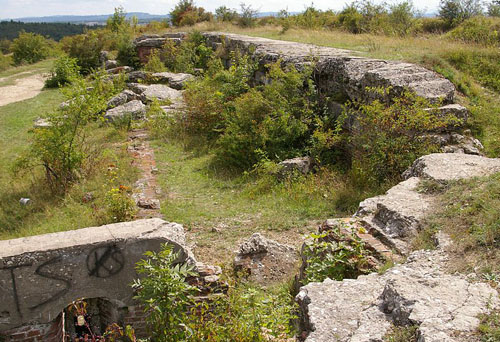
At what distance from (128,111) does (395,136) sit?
8069mm

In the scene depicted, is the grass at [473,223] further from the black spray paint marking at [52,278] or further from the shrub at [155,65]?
the shrub at [155,65]

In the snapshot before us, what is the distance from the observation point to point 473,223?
397 cm

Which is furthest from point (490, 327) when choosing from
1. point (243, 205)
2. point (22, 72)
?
point (22, 72)

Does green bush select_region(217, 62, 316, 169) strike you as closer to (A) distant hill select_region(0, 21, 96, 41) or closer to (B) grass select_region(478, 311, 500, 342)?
(B) grass select_region(478, 311, 500, 342)

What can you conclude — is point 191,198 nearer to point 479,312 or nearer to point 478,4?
point 479,312

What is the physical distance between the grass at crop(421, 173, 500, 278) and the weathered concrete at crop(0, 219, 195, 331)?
2448mm

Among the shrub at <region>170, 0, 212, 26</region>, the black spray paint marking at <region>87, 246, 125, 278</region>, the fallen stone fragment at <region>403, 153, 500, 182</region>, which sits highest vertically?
the shrub at <region>170, 0, 212, 26</region>

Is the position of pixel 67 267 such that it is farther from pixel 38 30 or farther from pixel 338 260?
pixel 38 30

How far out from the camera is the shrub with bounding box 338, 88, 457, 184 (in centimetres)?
634

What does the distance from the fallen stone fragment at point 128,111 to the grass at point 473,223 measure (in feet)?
30.4

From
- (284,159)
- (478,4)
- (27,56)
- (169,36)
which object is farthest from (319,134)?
(27,56)

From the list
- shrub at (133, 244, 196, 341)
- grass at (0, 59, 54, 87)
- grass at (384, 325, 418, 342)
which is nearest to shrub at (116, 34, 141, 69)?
grass at (0, 59, 54, 87)

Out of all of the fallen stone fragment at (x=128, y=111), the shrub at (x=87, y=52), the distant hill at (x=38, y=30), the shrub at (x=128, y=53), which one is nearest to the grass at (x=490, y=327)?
the fallen stone fragment at (x=128, y=111)

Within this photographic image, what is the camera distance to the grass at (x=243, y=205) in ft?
20.0
